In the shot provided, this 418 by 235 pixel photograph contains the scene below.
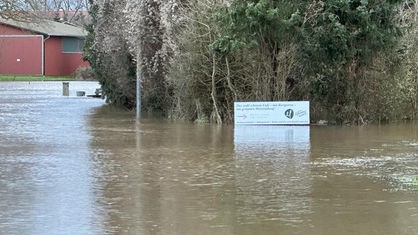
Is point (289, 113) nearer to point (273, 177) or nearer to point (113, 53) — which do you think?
point (113, 53)

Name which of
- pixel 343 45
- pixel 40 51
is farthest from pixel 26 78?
pixel 343 45

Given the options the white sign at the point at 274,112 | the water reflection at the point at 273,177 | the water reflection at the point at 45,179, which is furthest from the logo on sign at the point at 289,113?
the water reflection at the point at 45,179

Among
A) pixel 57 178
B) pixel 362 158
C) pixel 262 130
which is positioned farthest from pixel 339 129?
pixel 57 178

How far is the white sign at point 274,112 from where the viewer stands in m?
22.8

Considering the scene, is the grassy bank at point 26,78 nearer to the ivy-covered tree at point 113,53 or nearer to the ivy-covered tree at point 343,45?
the ivy-covered tree at point 113,53

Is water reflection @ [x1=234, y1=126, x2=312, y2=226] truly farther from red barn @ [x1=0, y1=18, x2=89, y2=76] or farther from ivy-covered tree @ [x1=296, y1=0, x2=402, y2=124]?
red barn @ [x1=0, y1=18, x2=89, y2=76]

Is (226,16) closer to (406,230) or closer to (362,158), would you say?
(362,158)

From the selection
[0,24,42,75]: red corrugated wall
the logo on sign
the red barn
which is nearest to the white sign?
the logo on sign

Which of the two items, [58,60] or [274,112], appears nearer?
[274,112]

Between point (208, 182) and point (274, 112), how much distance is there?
11.6 m

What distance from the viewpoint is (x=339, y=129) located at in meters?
21.6

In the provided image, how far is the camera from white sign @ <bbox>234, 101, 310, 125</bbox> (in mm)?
22797

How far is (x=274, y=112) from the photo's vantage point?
22844 mm

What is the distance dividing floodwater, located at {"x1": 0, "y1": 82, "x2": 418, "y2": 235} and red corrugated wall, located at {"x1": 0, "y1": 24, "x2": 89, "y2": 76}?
53.5m
